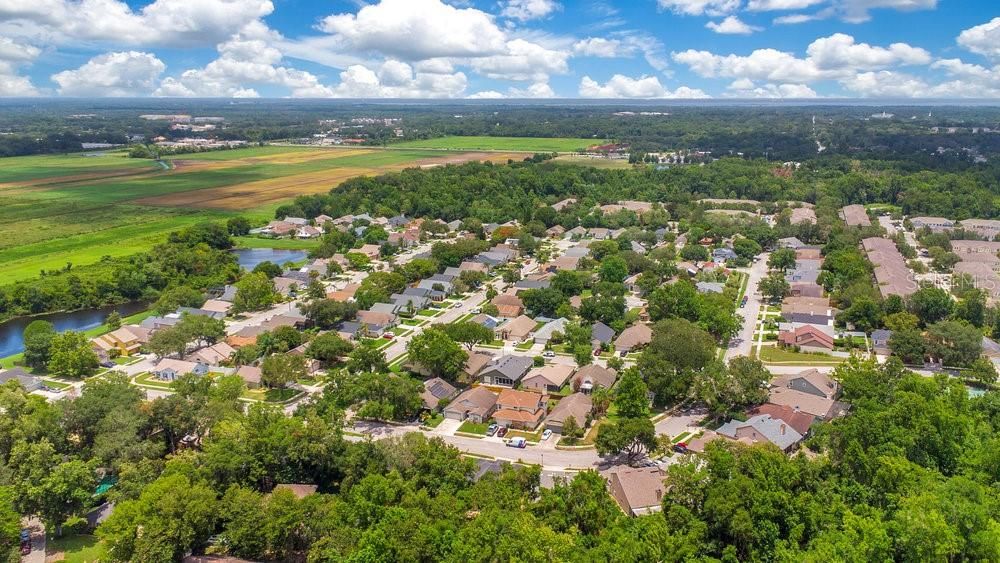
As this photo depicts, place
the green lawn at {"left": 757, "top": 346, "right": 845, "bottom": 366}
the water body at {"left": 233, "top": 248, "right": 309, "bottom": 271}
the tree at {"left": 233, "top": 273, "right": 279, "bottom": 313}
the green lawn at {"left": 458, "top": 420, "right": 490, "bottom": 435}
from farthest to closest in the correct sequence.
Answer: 1. the water body at {"left": 233, "top": 248, "right": 309, "bottom": 271}
2. the tree at {"left": 233, "top": 273, "right": 279, "bottom": 313}
3. the green lawn at {"left": 757, "top": 346, "right": 845, "bottom": 366}
4. the green lawn at {"left": 458, "top": 420, "right": 490, "bottom": 435}

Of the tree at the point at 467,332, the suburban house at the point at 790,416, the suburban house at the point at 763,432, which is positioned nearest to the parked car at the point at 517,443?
the suburban house at the point at 763,432

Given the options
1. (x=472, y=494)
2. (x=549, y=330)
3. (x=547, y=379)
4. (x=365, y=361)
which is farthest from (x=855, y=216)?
(x=472, y=494)

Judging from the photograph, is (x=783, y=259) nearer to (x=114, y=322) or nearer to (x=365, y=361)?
(x=365, y=361)

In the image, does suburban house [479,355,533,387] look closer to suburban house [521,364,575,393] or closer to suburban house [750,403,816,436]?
suburban house [521,364,575,393]

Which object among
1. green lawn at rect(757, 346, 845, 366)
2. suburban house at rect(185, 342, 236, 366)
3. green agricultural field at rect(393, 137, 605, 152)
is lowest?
green lawn at rect(757, 346, 845, 366)

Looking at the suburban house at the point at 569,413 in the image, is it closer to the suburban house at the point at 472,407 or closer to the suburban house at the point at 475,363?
the suburban house at the point at 472,407

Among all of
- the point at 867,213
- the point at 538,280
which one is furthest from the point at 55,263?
the point at 867,213

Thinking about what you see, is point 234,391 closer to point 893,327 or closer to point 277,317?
point 277,317

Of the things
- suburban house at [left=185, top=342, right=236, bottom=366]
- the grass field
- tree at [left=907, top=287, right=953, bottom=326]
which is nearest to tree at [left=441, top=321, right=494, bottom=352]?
suburban house at [left=185, top=342, right=236, bottom=366]
